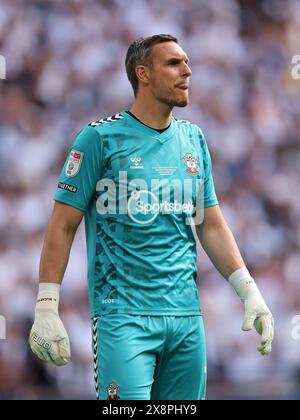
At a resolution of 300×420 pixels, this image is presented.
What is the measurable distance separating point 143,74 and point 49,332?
49.5 inches

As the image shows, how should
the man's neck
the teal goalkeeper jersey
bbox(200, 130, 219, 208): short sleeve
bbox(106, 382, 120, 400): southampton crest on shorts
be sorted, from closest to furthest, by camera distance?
bbox(106, 382, 120, 400): southampton crest on shorts, the teal goalkeeper jersey, the man's neck, bbox(200, 130, 219, 208): short sleeve

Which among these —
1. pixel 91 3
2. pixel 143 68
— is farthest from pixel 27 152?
pixel 143 68

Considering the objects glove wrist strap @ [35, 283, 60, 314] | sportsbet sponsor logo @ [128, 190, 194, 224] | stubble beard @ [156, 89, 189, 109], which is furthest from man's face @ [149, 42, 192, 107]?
glove wrist strap @ [35, 283, 60, 314]

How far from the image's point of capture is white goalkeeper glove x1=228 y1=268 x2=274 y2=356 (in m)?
4.10

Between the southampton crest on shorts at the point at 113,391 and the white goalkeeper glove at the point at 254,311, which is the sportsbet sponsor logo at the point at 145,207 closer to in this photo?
the white goalkeeper glove at the point at 254,311

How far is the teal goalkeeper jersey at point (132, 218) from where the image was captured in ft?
13.2

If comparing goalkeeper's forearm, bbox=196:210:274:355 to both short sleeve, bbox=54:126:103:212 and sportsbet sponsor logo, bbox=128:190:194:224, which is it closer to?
sportsbet sponsor logo, bbox=128:190:194:224

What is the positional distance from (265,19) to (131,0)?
1.32 metres

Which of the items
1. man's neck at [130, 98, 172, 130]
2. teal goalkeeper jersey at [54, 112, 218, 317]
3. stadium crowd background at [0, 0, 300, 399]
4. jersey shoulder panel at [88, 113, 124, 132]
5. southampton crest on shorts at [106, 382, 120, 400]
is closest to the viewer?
southampton crest on shorts at [106, 382, 120, 400]

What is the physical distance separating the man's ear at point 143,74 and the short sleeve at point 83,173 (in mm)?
365

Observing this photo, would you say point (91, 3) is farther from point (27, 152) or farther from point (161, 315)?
point (161, 315)

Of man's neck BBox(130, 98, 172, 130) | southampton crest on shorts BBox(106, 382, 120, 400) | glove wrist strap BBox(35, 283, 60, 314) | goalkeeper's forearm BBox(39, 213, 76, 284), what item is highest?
man's neck BBox(130, 98, 172, 130)

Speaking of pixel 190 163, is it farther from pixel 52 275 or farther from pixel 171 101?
pixel 52 275

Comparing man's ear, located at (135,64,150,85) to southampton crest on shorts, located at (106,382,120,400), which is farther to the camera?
man's ear, located at (135,64,150,85)
